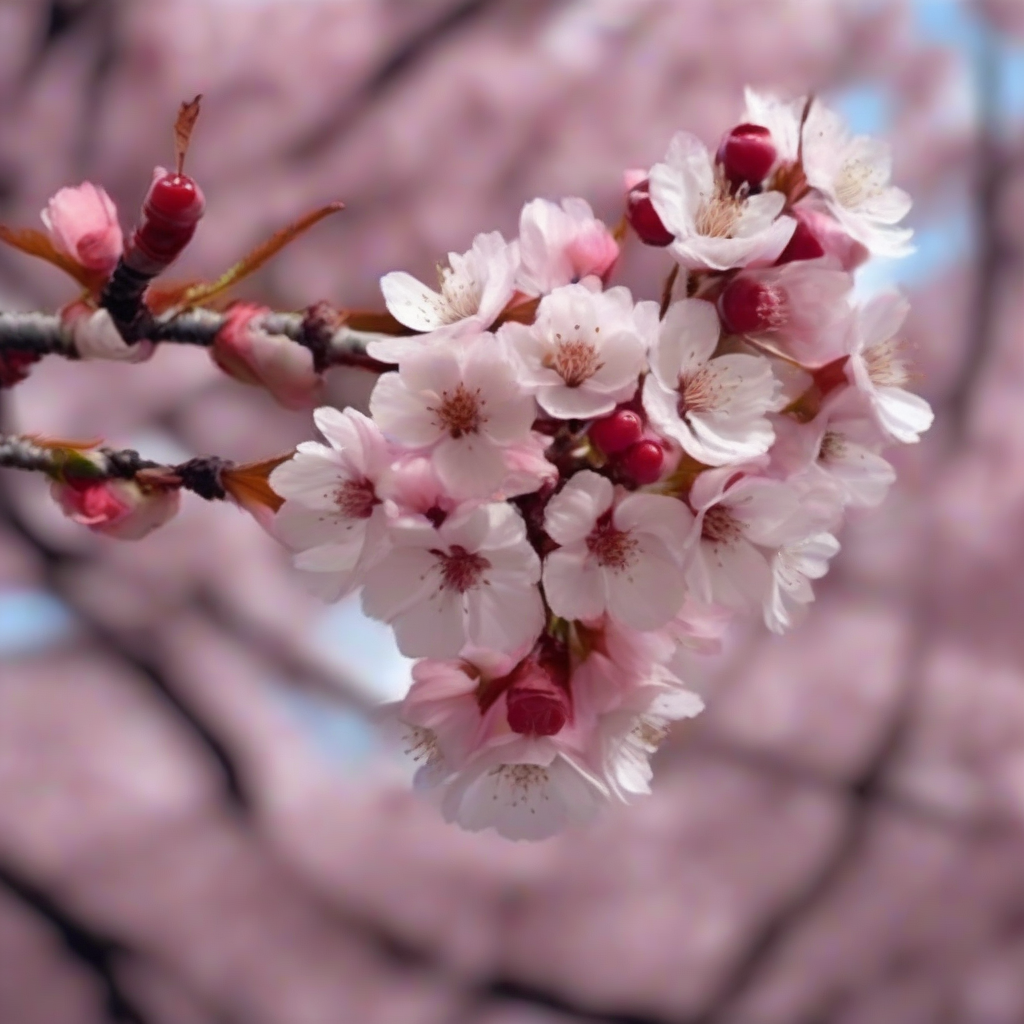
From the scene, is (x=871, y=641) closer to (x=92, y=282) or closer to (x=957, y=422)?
(x=957, y=422)

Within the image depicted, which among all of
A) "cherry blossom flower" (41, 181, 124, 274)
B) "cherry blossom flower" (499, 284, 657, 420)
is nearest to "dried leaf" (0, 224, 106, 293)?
"cherry blossom flower" (41, 181, 124, 274)

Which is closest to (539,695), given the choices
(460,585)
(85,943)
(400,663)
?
(460,585)

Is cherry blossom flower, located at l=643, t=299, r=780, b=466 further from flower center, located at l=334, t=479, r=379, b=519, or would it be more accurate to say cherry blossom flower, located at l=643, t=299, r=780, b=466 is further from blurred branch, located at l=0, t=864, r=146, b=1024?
blurred branch, located at l=0, t=864, r=146, b=1024

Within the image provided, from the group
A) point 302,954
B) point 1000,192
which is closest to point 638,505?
point 302,954

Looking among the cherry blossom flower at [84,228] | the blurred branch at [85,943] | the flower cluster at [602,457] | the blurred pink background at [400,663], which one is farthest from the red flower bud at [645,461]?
the blurred branch at [85,943]

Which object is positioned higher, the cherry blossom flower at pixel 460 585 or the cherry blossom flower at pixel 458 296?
the cherry blossom flower at pixel 458 296

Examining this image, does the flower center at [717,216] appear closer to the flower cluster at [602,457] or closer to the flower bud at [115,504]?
the flower cluster at [602,457]

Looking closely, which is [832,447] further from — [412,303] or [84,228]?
[84,228]
